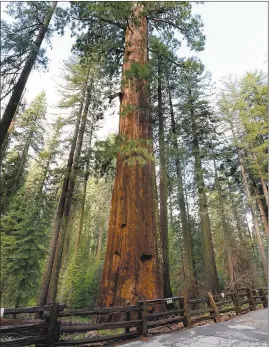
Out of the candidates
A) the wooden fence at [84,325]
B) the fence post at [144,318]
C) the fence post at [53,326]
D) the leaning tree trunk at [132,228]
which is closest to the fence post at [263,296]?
the wooden fence at [84,325]

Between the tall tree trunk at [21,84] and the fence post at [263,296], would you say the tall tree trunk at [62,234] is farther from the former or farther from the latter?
the fence post at [263,296]

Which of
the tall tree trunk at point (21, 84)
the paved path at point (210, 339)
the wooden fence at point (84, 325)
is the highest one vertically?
the tall tree trunk at point (21, 84)

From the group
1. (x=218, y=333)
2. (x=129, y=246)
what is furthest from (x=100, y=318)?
(x=218, y=333)

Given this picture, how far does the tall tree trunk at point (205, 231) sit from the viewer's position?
12961 mm

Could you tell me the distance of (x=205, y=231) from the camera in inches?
551

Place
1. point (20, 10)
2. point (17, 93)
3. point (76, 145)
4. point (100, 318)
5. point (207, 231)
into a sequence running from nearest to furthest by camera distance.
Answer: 1. point (100, 318)
2. point (17, 93)
3. point (20, 10)
4. point (207, 231)
5. point (76, 145)

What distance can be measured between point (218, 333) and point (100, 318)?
9.28 feet

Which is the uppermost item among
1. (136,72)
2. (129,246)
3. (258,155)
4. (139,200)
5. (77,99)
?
(77,99)

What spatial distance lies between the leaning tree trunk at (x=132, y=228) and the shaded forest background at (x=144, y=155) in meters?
0.41

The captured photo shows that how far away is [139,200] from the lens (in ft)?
20.4

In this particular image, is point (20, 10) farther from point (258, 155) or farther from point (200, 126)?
point (258, 155)

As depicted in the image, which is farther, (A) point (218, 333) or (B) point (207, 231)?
(B) point (207, 231)

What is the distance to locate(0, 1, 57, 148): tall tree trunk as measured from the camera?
7.14 metres

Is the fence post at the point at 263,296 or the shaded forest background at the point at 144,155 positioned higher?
the shaded forest background at the point at 144,155
